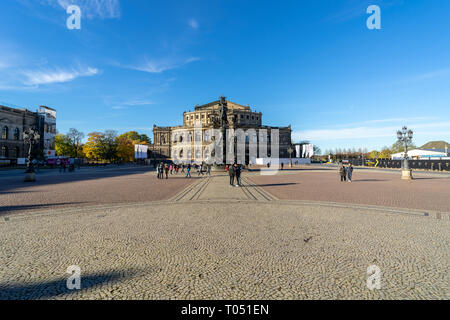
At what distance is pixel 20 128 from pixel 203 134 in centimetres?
5159

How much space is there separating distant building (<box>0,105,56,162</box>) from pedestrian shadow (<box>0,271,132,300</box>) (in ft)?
184

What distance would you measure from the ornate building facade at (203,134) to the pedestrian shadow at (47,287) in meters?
69.8

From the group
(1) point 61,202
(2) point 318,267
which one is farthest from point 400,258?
(1) point 61,202

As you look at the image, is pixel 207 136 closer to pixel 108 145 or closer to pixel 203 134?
pixel 203 134

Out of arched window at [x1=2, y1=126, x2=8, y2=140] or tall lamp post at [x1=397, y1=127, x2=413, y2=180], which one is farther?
arched window at [x1=2, y1=126, x2=8, y2=140]

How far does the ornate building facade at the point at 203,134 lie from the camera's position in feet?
257

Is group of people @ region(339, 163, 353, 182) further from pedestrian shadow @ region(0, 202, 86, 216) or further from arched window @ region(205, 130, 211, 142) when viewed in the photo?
arched window @ region(205, 130, 211, 142)

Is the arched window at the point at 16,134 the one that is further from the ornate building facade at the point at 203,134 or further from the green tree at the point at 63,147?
the ornate building facade at the point at 203,134

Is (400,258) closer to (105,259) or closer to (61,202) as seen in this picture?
(105,259)

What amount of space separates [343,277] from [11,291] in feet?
15.2

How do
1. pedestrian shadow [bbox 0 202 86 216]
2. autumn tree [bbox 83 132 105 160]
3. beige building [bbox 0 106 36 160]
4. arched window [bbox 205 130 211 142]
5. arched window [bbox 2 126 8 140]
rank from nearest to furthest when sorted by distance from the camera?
pedestrian shadow [bbox 0 202 86 216] < beige building [bbox 0 106 36 160] < arched window [bbox 2 126 8 140] < autumn tree [bbox 83 132 105 160] < arched window [bbox 205 130 211 142]

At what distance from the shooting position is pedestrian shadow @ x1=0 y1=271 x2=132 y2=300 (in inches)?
105

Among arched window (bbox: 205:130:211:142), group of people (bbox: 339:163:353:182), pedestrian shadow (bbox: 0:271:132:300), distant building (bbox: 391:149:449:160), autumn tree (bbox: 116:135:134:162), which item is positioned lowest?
pedestrian shadow (bbox: 0:271:132:300)
